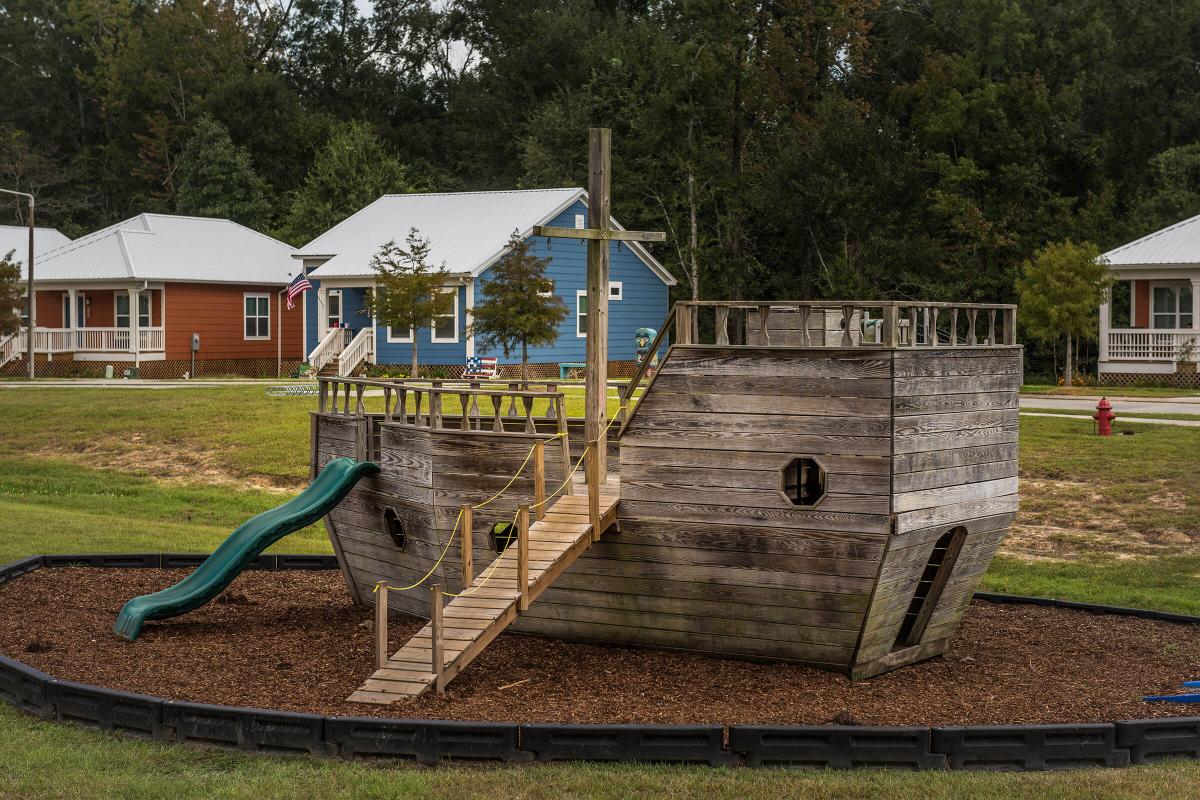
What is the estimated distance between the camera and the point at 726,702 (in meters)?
11.9

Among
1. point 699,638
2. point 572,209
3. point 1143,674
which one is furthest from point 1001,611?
point 572,209

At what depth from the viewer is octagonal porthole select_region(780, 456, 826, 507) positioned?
41.2 feet

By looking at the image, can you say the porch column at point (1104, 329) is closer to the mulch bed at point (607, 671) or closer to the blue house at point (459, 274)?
the blue house at point (459, 274)

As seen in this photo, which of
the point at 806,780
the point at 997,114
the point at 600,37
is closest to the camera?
the point at 806,780

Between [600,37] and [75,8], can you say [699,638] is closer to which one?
[600,37]

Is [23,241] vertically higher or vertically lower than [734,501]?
higher

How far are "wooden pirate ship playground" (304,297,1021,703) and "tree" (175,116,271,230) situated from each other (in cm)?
5180

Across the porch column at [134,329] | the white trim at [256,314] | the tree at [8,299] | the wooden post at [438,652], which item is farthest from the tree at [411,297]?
the wooden post at [438,652]

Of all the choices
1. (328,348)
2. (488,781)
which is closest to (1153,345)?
(328,348)

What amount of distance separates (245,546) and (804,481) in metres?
5.59

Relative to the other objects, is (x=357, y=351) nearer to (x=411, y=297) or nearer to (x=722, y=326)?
(x=411, y=297)

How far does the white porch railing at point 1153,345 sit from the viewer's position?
39.9 meters

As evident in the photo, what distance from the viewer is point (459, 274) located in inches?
1633

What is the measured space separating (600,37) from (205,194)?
18564mm
